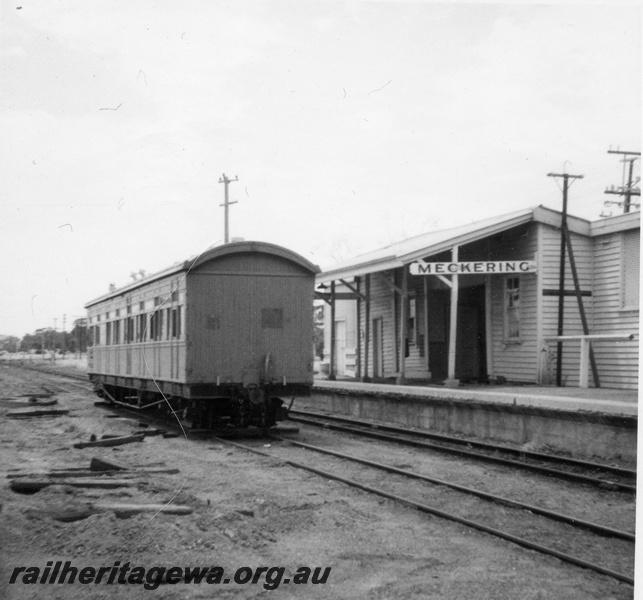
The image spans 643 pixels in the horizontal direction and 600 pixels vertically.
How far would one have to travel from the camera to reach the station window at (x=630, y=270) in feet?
49.4

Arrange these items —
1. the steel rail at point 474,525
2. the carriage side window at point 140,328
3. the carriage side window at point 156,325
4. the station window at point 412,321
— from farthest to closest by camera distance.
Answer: the station window at point 412,321, the carriage side window at point 140,328, the carriage side window at point 156,325, the steel rail at point 474,525

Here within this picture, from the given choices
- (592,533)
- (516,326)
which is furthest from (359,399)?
(592,533)

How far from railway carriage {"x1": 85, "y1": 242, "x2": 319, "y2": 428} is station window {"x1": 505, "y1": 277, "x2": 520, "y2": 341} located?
6768 mm

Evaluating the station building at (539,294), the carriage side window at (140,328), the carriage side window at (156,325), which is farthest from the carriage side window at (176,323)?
the station building at (539,294)

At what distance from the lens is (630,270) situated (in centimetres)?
1537

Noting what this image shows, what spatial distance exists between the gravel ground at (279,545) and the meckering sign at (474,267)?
28.0ft

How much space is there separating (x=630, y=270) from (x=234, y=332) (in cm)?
881

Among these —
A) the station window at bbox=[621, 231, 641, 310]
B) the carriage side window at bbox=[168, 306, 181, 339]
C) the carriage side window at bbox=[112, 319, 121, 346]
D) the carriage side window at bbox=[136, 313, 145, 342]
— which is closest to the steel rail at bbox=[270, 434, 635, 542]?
the carriage side window at bbox=[168, 306, 181, 339]

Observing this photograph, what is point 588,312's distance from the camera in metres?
16.2

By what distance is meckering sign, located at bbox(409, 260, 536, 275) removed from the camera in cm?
1582

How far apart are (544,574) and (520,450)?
5.56m

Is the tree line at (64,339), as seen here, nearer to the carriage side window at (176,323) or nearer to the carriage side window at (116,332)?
the carriage side window at (116,332)

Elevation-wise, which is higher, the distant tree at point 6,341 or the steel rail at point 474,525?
the distant tree at point 6,341

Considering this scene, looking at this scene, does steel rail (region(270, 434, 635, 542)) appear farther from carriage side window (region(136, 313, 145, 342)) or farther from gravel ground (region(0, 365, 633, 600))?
carriage side window (region(136, 313, 145, 342))
